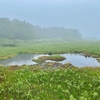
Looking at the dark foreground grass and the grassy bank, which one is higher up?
the grassy bank

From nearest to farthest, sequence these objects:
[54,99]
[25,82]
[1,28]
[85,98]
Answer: [85,98]
[54,99]
[25,82]
[1,28]

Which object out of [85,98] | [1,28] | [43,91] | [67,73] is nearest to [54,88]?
[43,91]

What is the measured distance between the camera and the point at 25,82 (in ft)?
66.5

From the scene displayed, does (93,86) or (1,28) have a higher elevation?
(1,28)

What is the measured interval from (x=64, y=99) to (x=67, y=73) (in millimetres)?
8470

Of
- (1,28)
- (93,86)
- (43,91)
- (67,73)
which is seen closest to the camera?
(43,91)

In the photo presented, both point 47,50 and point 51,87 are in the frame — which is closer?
point 51,87

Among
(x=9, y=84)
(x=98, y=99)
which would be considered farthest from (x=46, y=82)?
(x=98, y=99)

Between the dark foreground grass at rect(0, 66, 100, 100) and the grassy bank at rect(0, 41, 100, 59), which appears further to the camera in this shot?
the grassy bank at rect(0, 41, 100, 59)

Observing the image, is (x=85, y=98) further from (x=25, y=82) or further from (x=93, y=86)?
(x=25, y=82)

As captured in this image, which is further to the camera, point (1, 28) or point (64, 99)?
point (1, 28)

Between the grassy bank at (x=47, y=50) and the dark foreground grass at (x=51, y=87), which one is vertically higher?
the grassy bank at (x=47, y=50)

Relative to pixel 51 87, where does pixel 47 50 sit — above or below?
above

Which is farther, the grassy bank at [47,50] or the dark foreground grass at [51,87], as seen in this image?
the grassy bank at [47,50]
